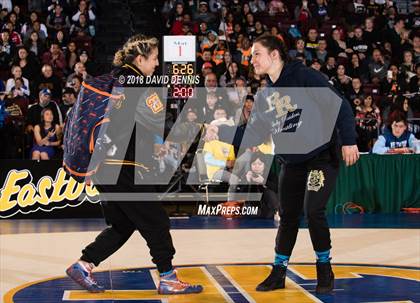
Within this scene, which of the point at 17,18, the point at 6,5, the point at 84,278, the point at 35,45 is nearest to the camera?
the point at 84,278

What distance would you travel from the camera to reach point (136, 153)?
21.8ft

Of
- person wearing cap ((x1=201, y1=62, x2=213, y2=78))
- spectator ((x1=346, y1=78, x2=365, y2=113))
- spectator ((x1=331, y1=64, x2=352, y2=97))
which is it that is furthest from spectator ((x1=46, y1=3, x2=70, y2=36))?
spectator ((x1=346, y1=78, x2=365, y2=113))

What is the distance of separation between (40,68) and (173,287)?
37.9 ft

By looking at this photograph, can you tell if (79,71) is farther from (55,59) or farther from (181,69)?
(181,69)

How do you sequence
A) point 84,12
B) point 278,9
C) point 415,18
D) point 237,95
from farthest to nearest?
point 415,18
point 278,9
point 84,12
point 237,95

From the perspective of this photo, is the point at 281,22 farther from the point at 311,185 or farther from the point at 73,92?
the point at 311,185

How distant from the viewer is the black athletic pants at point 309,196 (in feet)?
22.1

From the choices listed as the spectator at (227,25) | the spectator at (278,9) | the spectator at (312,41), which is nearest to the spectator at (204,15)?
the spectator at (227,25)

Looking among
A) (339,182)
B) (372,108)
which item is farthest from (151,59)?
(372,108)

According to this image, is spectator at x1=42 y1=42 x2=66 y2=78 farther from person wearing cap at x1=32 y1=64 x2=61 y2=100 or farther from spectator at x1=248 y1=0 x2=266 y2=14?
spectator at x1=248 y1=0 x2=266 y2=14

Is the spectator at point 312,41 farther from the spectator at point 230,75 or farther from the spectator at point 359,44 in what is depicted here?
the spectator at point 230,75

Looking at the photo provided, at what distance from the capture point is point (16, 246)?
994cm

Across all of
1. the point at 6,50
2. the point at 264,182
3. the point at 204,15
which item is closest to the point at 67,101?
A: the point at 6,50

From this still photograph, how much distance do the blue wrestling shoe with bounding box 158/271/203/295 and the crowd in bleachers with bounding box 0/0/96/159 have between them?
25.2 ft
